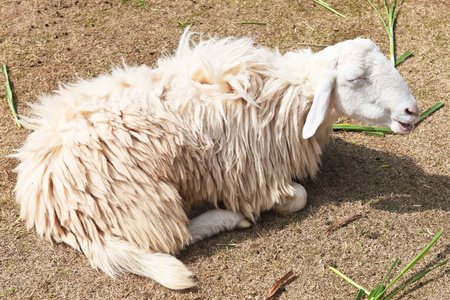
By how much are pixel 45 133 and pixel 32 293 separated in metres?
1.02

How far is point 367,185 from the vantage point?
3953 mm

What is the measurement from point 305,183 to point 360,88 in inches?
37.2

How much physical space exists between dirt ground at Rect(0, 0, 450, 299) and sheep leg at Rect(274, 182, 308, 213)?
68 mm

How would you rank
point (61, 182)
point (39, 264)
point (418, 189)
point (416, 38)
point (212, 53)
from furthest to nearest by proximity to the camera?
point (416, 38) → point (418, 189) → point (212, 53) → point (39, 264) → point (61, 182)

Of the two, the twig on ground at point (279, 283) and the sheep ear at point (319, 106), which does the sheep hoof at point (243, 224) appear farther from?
the sheep ear at point (319, 106)

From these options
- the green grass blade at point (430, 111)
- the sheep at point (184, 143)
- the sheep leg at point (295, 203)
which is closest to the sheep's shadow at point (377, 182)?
the sheep leg at point (295, 203)

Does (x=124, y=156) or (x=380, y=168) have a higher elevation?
(x=124, y=156)

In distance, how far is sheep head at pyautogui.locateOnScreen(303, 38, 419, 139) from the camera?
131 inches

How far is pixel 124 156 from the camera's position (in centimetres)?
315

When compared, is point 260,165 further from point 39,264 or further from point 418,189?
point 39,264

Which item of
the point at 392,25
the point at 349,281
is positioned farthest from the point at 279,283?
the point at 392,25

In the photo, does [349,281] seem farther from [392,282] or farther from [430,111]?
[430,111]

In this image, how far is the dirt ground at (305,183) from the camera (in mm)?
3234

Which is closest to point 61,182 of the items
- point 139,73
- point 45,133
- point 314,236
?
point 45,133
